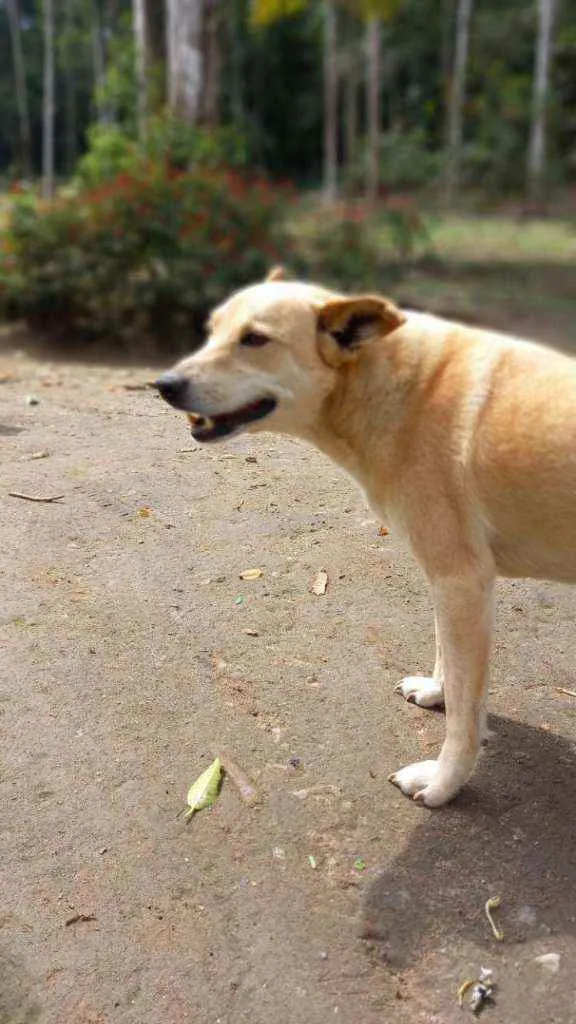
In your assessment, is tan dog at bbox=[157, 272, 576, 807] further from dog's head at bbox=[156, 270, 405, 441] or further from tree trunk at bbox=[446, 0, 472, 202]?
tree trunk at bbox=[446, 0, 472, 202]

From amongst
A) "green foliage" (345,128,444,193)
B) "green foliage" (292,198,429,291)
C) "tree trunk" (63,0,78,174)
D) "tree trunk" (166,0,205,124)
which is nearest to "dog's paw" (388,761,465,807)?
"green foliage" (292,198,429,291)

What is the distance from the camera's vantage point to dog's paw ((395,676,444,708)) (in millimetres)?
4070

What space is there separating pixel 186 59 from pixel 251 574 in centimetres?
1236

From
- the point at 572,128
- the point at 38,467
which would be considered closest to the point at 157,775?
the point at 38,467

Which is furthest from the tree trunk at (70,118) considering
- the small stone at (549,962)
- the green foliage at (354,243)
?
the small stone at (549,962)

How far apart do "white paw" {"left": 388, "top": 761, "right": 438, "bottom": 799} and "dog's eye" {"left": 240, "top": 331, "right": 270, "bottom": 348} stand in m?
1.81

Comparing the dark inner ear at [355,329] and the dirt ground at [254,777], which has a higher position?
the dark inner ear at [355,329]

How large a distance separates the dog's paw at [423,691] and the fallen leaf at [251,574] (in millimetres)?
1144

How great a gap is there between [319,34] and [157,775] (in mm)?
48998

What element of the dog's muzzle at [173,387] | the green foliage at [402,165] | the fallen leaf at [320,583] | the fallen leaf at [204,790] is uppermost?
the dog's muzzle at [173,387]

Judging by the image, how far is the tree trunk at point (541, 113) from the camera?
34.8 metres

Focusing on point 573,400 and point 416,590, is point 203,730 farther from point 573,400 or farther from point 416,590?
point 573,400

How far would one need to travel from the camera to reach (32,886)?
3.13 metres

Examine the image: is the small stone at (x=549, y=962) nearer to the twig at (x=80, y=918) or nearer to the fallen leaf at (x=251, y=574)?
the twig at (x=80, y=918)
